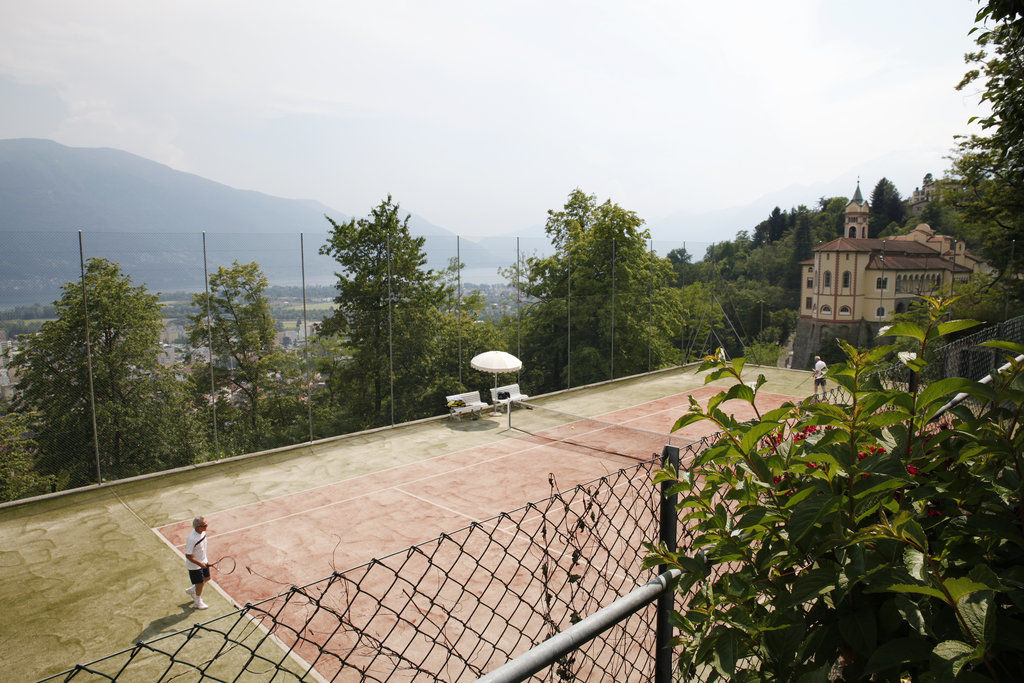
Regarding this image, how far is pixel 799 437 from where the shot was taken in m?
1.63

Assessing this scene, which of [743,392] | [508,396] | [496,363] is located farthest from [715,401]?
[508,396]

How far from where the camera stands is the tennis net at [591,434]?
12.6 m

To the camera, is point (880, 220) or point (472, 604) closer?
Answer: point (472, 604)

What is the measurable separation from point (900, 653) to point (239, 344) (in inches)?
644

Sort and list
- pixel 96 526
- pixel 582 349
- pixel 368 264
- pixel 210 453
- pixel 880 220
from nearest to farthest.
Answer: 1. pixel 96 526
2. pixel 210 453
3. pixel 368 264
4. pixel 582 349
5. pixel 880 220

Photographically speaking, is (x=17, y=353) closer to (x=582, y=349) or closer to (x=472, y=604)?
(x=472, y=604)

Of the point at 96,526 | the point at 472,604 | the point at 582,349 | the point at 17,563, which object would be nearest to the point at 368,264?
the point at 582,349

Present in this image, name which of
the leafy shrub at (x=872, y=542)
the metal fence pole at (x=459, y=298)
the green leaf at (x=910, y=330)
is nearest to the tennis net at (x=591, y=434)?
the metal fence pole at (x=459, y=298)

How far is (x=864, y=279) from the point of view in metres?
49.8

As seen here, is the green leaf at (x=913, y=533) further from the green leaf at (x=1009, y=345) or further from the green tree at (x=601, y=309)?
the green tree at (x=601, y=309)

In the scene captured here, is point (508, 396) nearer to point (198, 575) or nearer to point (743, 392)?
point (198, 575)

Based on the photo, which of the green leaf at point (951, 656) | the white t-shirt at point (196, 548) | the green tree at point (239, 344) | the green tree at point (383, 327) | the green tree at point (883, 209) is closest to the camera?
the green leaf at point (951, 656)

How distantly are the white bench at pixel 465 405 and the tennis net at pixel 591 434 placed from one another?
1.02 meters

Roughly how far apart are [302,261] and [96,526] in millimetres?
7370
